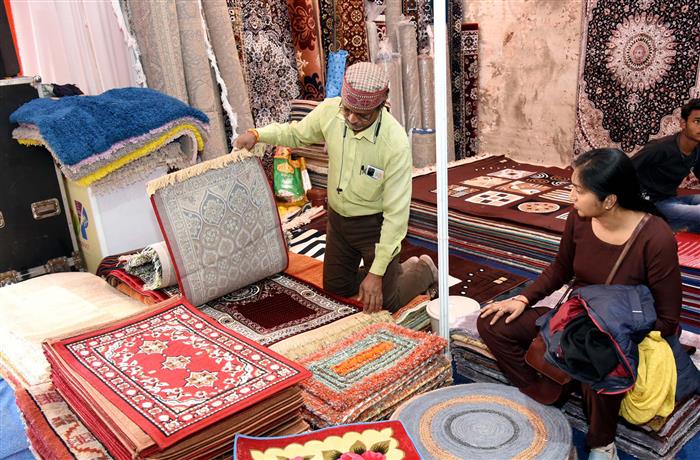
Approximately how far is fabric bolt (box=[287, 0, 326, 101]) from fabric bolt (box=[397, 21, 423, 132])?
2.28 ft

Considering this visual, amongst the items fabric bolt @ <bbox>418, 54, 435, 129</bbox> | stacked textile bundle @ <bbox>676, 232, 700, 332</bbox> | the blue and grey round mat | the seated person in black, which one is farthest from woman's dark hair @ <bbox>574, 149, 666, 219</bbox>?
fabric bolt @ <bbox>418, 54, 435, 129</bbox>

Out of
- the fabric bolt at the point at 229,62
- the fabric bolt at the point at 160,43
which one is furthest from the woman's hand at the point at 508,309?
the fabric bolt at the point at 160,43

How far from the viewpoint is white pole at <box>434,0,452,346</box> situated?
177cm

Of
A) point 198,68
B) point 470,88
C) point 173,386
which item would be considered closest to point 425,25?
point 470,88

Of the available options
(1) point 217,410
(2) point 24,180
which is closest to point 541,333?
(1) point 217,410

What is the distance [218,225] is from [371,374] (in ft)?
3.68

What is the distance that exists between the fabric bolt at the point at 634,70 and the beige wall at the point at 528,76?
5.4 inches

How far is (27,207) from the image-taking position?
125 inches

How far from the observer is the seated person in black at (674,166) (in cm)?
330

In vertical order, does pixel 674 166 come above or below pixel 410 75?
below

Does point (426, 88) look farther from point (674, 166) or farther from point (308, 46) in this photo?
point (674, 166)

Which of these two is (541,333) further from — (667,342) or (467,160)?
(467,160)

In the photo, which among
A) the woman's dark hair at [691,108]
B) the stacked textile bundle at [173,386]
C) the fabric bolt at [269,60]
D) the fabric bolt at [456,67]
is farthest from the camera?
the fabric bolt at [456,67]

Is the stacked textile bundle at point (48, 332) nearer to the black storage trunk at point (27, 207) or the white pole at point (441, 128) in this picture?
the black storage trunk at point (27, 207)
